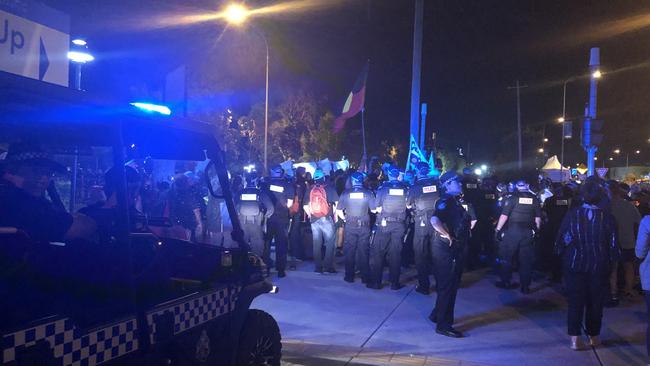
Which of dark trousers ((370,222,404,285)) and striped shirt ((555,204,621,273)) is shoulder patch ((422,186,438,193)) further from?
striped shirt ((555,204,621,273))

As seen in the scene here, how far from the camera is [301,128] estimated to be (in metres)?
35.2

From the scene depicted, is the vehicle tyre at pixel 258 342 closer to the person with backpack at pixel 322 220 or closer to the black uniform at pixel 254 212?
the black uniform at pixel 254 212

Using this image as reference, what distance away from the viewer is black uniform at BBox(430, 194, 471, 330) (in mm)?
6184

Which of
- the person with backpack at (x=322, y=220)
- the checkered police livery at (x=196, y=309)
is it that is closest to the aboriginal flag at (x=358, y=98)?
the person with backpack at (x=322, y=220)

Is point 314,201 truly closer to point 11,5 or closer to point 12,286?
point 11,5

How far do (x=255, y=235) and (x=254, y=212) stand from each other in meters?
0.44

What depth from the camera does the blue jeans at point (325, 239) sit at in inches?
383

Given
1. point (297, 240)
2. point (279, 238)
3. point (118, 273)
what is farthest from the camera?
point (297, 240)

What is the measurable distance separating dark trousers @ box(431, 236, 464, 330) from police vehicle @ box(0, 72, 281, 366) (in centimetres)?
259

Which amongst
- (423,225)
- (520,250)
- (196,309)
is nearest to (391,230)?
(423,225)

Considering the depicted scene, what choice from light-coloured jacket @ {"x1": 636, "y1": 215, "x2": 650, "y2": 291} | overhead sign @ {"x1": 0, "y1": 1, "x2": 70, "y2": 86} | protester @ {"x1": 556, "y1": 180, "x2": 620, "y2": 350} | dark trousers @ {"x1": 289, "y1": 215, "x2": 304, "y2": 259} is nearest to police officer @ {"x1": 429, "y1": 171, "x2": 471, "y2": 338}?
protester @ {"x1": 556, "y1": 180, "x2": 620, "y2": 350}

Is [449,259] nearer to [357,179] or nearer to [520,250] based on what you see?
[520,250]

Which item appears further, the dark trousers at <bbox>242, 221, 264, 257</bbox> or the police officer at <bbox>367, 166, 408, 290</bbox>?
the dark trousers at <bbox>242, 221, 264, 257</bbox>

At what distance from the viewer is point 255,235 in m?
9.23
